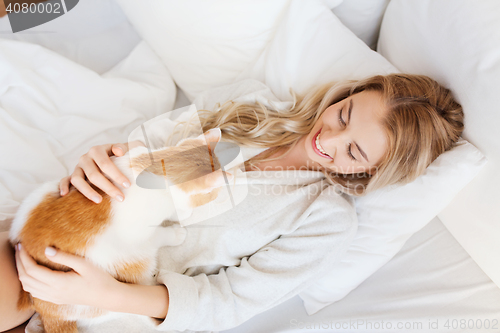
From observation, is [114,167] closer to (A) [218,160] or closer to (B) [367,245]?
(A) [218,160]

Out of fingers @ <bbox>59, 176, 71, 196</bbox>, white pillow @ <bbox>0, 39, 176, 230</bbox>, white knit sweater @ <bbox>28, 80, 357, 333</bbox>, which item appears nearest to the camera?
fingers @ <bbox>59, 176, 71, 196</bbox>

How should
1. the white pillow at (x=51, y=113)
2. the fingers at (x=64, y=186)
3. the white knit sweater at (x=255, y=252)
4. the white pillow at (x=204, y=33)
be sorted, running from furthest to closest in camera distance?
the white pillow at (x=204, y=33) → the white pillow at (x=51, y=113) → the white knit sweater at (x=255, y=252) → the fingers at (x=64, y=186)

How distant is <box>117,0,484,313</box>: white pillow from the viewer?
1019 mm

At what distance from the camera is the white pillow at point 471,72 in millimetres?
865

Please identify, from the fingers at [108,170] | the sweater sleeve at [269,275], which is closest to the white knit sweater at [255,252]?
the sweater sleeve at [269,275]

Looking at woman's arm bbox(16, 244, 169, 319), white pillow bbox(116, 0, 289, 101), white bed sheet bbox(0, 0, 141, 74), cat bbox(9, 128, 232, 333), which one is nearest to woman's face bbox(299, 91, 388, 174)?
cat bbox(9, 128, 232, 333)

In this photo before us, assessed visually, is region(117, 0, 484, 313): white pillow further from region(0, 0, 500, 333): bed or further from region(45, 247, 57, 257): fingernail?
region(45, 247, 57, 257): fingernail

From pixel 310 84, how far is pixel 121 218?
883 mm

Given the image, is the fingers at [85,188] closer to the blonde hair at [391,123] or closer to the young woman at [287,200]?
the young woman at [287,200]

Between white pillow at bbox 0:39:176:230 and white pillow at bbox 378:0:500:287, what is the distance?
3.59 feet

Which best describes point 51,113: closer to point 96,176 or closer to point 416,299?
point 96,176

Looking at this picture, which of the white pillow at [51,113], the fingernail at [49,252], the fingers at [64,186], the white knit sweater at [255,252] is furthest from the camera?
the white pillow at [51,113]

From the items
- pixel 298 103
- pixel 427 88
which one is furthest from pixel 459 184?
pixel 298 103

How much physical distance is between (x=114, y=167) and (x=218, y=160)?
0.31 meters
